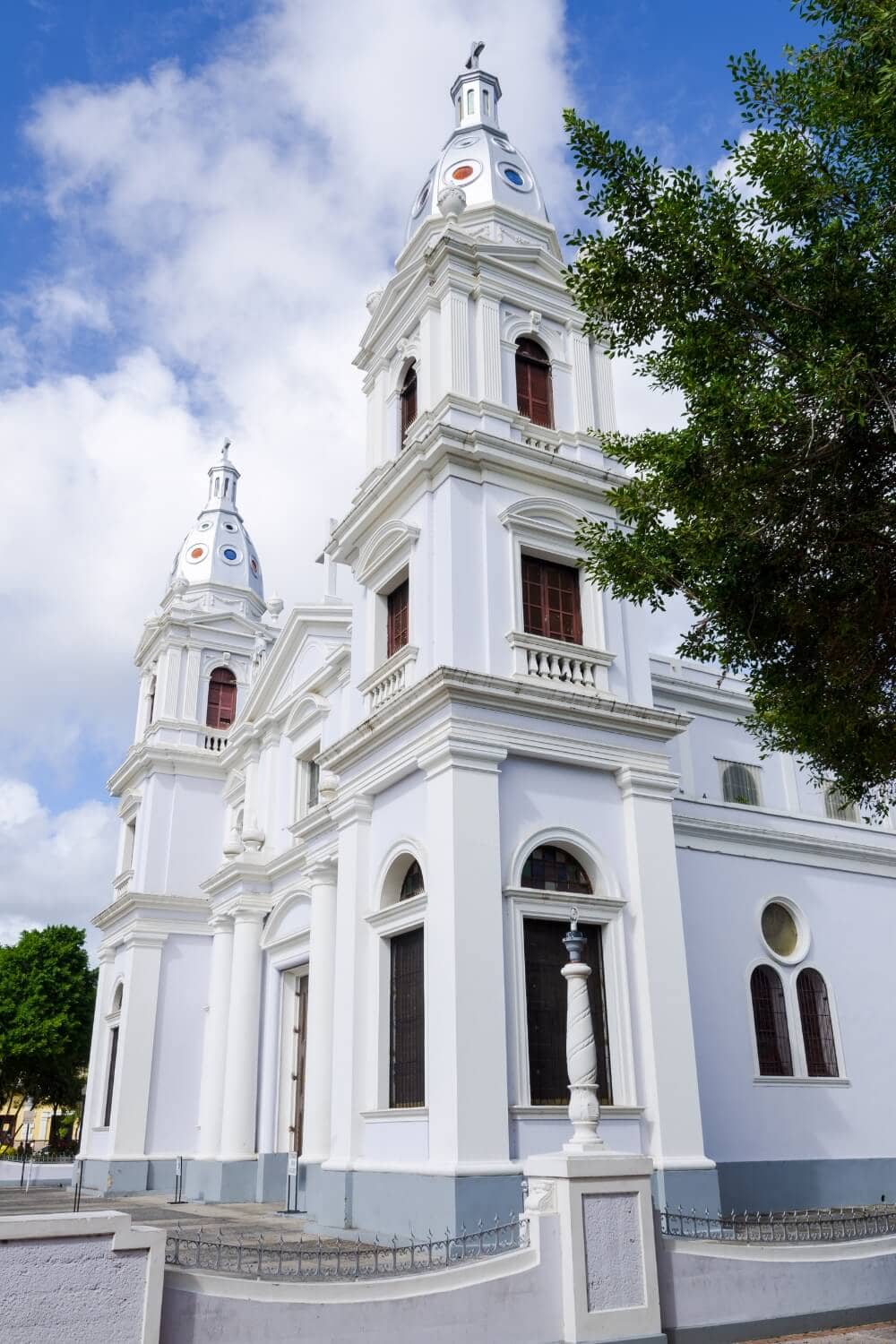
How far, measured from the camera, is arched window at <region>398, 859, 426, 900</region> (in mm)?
14078

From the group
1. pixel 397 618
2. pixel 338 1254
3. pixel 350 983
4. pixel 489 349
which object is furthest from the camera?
pixel 489 349

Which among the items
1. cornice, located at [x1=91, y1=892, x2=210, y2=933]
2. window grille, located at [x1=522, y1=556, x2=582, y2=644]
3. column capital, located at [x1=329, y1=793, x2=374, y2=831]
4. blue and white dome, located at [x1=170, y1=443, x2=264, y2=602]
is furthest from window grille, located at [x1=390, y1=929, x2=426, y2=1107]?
blue and white dome, located at [x1=170, y1=443, x2=264, y2=602]

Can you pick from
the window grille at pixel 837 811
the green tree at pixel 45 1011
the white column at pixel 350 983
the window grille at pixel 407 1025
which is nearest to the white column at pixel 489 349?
the white column at pixel 350 983

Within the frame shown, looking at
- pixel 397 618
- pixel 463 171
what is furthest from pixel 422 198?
pixel 397 618

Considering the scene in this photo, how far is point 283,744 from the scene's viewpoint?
22.3 metres

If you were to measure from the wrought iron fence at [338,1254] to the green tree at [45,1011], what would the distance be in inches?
1060

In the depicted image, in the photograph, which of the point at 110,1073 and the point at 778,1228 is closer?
the point at 778,1228

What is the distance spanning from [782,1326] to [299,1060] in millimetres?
11792

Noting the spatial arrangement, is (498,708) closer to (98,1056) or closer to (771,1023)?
(771,1023)

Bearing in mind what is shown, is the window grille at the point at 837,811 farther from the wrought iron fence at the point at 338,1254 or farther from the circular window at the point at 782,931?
the wrought iron fence at the point at 338,1254

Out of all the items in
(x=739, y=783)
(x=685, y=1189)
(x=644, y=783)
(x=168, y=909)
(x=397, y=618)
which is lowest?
(x=685, y=1189)

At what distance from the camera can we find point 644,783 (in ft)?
47.5

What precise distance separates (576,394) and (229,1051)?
13194mm

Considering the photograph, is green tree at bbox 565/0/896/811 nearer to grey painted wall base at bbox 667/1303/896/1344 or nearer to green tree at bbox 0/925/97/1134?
grey painted wall base at bbox 667/1303/896/1344
